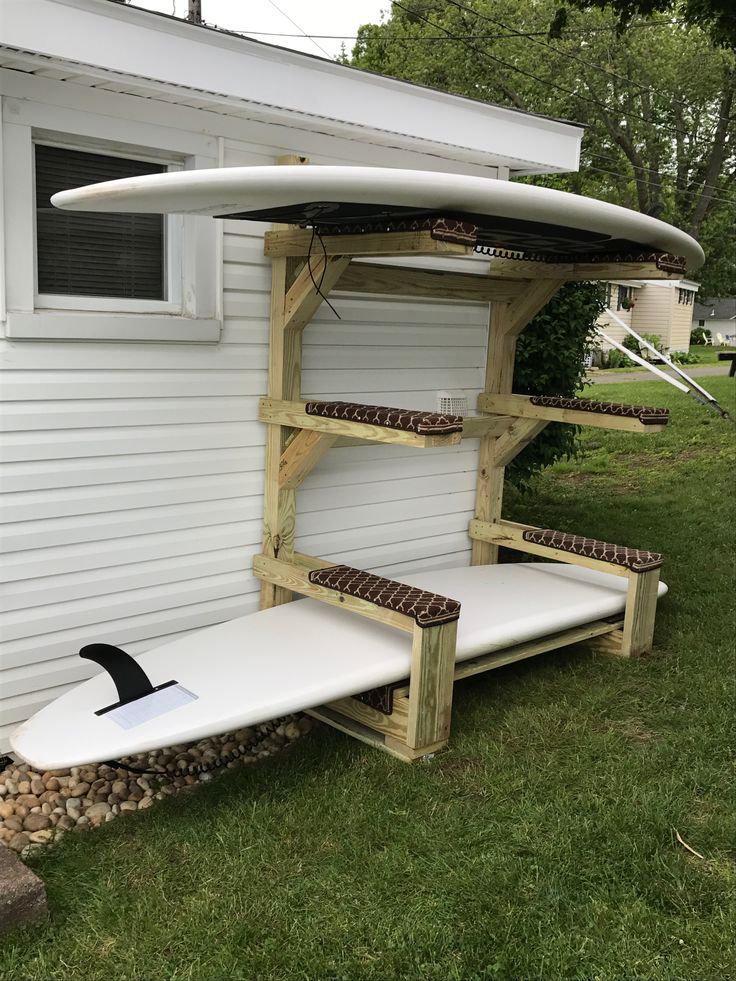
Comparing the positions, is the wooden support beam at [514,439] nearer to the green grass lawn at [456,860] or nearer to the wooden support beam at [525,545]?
the wooden support beam at [525,545]

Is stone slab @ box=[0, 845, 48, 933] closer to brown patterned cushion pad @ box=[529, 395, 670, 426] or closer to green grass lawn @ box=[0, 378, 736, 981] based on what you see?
green grass lawn @ box=[0, 378, 736, 981]

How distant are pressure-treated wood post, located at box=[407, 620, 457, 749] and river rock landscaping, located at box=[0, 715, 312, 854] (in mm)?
714

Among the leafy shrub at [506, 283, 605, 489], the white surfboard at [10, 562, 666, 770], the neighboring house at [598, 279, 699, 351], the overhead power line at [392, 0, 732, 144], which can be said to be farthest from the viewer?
the neighboring house at [598, 279, 699, 351]

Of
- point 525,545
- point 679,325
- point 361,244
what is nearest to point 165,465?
point 361,244

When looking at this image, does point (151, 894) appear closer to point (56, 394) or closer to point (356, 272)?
point (56, 394)

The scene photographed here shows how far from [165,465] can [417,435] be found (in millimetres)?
1308

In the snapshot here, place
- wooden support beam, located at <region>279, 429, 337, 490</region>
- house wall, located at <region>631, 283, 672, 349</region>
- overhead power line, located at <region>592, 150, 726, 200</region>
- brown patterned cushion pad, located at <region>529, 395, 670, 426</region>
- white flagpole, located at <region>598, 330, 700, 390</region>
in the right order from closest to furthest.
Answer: wooden support beam, located at <region>279, 429, 337, 490</region> < brown patterned cushion pad, located at <region>529, 395, 670, 426</region> < white flagpole, located at <region>598, 330, 700, 390</region> < overhead power line, located at <region>592, 150, 726, 200</region> < house wall, located at <region>631, 283, 672, 349</region>

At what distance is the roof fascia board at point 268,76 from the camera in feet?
11.4

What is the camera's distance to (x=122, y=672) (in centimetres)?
362

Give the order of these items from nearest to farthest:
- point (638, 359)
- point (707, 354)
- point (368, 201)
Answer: point (368, 201) → point (638, 359) → point (707, 354)

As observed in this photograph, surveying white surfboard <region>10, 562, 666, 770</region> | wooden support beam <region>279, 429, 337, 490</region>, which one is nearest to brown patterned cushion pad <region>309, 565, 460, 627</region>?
white surfboard <region>10, 562, 666, 770</region>

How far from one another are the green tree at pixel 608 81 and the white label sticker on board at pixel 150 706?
77.5ft

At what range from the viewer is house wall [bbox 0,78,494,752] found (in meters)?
3.90

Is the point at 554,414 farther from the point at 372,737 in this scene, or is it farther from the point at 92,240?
the point at 92,240
